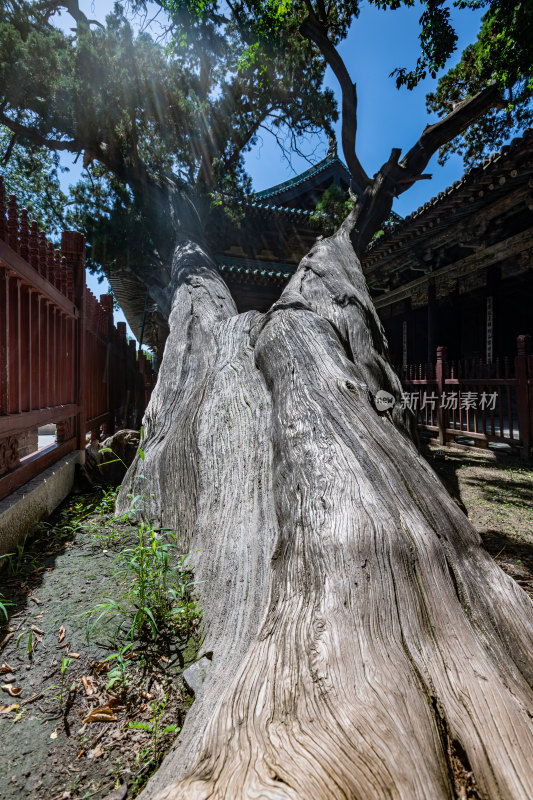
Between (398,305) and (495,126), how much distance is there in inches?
183

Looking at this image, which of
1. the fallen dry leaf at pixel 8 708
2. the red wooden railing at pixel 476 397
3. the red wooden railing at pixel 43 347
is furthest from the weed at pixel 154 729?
the red wooden railing at pixel 476 397

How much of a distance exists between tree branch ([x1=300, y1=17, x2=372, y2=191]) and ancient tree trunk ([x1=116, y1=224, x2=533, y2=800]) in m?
4.29

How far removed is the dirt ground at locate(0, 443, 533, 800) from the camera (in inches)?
39.4

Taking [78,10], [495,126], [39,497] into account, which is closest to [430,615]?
→ [39,497]

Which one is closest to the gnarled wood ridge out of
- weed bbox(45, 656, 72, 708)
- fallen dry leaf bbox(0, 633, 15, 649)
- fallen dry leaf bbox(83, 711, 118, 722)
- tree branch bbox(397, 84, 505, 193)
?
fallen dry leaf bbox(83, 711, 118, 722)

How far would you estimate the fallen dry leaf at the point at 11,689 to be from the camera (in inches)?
47.9

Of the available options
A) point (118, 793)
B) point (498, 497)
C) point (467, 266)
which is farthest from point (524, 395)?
point (118, 793)

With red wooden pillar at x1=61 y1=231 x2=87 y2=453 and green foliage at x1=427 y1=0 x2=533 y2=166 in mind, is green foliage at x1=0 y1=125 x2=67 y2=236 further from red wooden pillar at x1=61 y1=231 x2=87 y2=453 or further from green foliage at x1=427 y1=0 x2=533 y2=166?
green foliage at x1=427 y1=0 x2=533 y2=166

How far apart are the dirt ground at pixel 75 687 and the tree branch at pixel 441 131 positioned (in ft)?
17.2

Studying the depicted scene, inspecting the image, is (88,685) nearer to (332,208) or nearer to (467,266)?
(332,208)

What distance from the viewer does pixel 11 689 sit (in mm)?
1228

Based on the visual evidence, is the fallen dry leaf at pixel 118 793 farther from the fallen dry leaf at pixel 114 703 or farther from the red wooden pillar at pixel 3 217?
the red wooden pillar at pixel 3 217

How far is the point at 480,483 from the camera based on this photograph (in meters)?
4.28

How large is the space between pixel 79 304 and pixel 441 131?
515 centimetres
